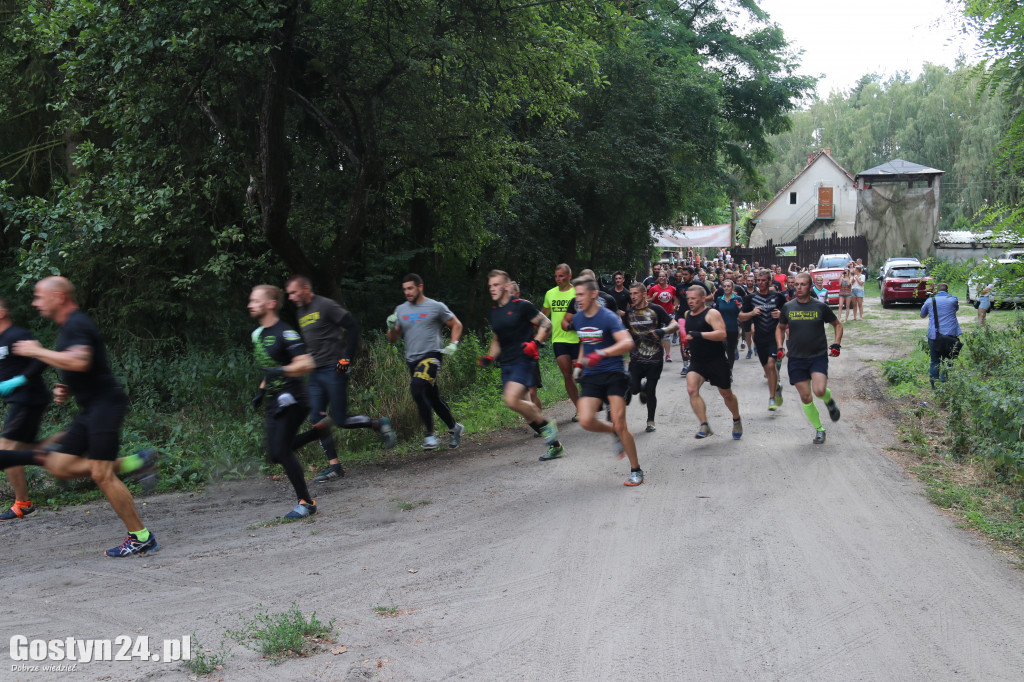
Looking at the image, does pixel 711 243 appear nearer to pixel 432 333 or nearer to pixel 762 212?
pixel 432 333

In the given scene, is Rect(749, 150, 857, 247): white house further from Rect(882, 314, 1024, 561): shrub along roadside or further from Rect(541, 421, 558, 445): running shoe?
Rect(541, 421, 558, 445): running shoe

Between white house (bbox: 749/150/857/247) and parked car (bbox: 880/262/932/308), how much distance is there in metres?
38.0

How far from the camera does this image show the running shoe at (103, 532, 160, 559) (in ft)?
21.0

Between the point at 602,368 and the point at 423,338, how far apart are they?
2.42 meters

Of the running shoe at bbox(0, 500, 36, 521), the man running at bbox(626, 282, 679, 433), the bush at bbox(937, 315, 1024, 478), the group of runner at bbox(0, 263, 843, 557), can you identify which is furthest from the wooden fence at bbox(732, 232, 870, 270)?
the running shoe at bbox(0, 500, 36, 521)

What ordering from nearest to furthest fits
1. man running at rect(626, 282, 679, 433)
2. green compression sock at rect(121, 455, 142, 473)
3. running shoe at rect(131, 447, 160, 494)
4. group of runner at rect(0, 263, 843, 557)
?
group of runner at rect(0, 263, 843, 557) → green compression sock at rect(121, 455, 142, 473) → running shoe at rect(131, 447, 160, 494) → man running at rect(626, 282, 679, 433)

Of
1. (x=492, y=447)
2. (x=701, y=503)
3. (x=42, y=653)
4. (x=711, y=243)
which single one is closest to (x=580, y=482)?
(x=701, y=503)

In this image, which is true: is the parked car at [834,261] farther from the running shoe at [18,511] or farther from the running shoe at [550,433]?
the running shoe at [18,511]

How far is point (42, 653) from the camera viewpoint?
4.63 m

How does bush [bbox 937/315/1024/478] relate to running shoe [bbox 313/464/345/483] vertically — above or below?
above

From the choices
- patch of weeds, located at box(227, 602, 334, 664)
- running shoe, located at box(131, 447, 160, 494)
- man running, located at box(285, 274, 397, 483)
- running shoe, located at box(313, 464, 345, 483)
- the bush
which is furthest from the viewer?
running shoe, located at box(313, 464, 345, 483)

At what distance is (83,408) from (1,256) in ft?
44.4

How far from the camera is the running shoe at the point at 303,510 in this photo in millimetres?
7406

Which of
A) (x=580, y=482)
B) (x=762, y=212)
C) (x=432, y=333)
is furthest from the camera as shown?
(x=762, y=212)
